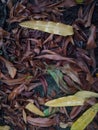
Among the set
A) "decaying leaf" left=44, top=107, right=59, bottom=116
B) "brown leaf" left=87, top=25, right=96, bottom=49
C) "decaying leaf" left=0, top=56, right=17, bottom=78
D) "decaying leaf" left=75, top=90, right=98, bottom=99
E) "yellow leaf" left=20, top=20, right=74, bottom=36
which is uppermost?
"yellow leaf" left=20, top=20, right=74, bottom=36

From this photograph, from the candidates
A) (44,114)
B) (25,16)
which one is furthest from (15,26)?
(44,114)

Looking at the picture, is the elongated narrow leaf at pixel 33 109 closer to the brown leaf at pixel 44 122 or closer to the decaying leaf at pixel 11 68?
the brown leaf at pixel 44 122

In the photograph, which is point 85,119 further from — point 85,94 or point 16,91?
point 16,91

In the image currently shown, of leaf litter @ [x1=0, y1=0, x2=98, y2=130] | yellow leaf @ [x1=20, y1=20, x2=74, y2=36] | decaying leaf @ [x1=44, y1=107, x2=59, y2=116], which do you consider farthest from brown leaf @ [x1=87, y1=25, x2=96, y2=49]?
decaying leaf @ [x1=44, y1=107, x2=59, y2=116]

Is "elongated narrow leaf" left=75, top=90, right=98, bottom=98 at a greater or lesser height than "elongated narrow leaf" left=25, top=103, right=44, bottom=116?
greater

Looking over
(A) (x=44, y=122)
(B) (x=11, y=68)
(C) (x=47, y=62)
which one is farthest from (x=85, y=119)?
(B) (x=11, y=68)

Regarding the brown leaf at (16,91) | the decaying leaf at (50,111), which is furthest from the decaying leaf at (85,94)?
the brown leaf at (16,91)

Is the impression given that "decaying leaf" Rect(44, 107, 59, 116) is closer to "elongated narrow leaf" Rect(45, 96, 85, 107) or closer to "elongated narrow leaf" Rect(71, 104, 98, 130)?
"elongated narrow leaf" Rect(45, 96, 85, 107)
